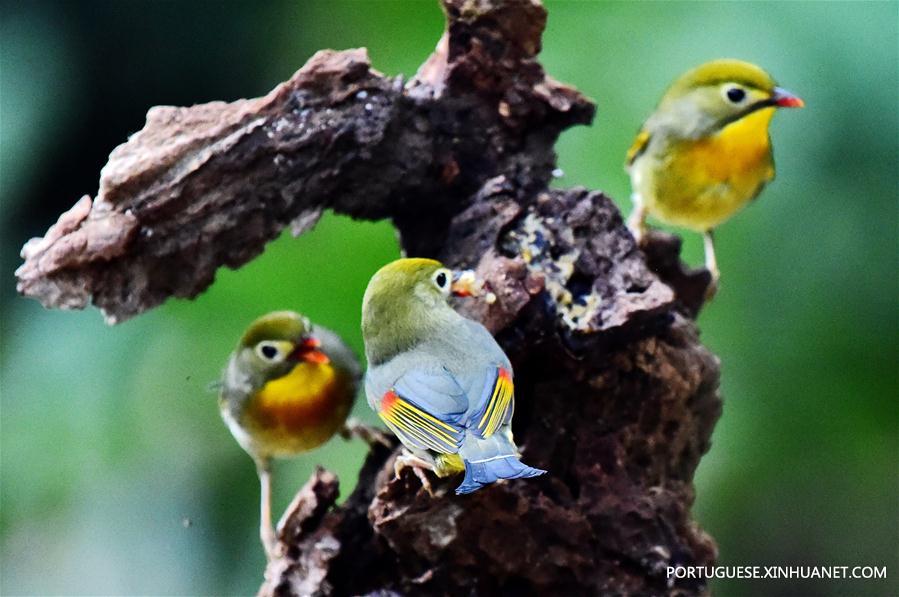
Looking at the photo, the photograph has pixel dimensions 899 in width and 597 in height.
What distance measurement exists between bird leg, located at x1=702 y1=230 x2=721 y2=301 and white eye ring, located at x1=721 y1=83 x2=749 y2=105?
389 millimetres

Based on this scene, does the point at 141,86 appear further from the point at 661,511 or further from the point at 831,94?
the point at 831,94

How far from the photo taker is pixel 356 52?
194 centimetres

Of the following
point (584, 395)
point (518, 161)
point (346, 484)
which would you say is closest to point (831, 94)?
point (518, 161)

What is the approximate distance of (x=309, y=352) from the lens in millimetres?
2057

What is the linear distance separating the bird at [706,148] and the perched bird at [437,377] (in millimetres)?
751

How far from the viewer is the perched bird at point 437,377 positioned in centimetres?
136

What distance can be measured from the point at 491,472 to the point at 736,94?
1225mm

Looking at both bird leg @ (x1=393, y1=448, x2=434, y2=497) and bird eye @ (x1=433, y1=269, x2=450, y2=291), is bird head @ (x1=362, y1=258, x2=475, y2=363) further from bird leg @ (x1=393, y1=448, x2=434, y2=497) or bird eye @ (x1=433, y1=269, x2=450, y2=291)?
bird leg @ (x1=393, y1=448, x2=434, y2=497)

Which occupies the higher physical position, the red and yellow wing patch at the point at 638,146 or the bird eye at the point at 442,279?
the red and yellow wing patch at the point at 638,146

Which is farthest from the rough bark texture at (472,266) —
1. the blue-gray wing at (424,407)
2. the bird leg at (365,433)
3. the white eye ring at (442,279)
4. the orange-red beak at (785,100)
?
the orange-red beak at (785,100)

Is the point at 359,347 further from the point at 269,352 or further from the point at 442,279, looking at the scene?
the point at 442,279

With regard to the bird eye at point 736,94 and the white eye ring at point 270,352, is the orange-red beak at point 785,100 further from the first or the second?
the white eye ring at point 270,352

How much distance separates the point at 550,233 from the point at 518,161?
9.2 inches

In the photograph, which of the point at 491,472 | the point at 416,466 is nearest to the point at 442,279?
the point at 416,466
